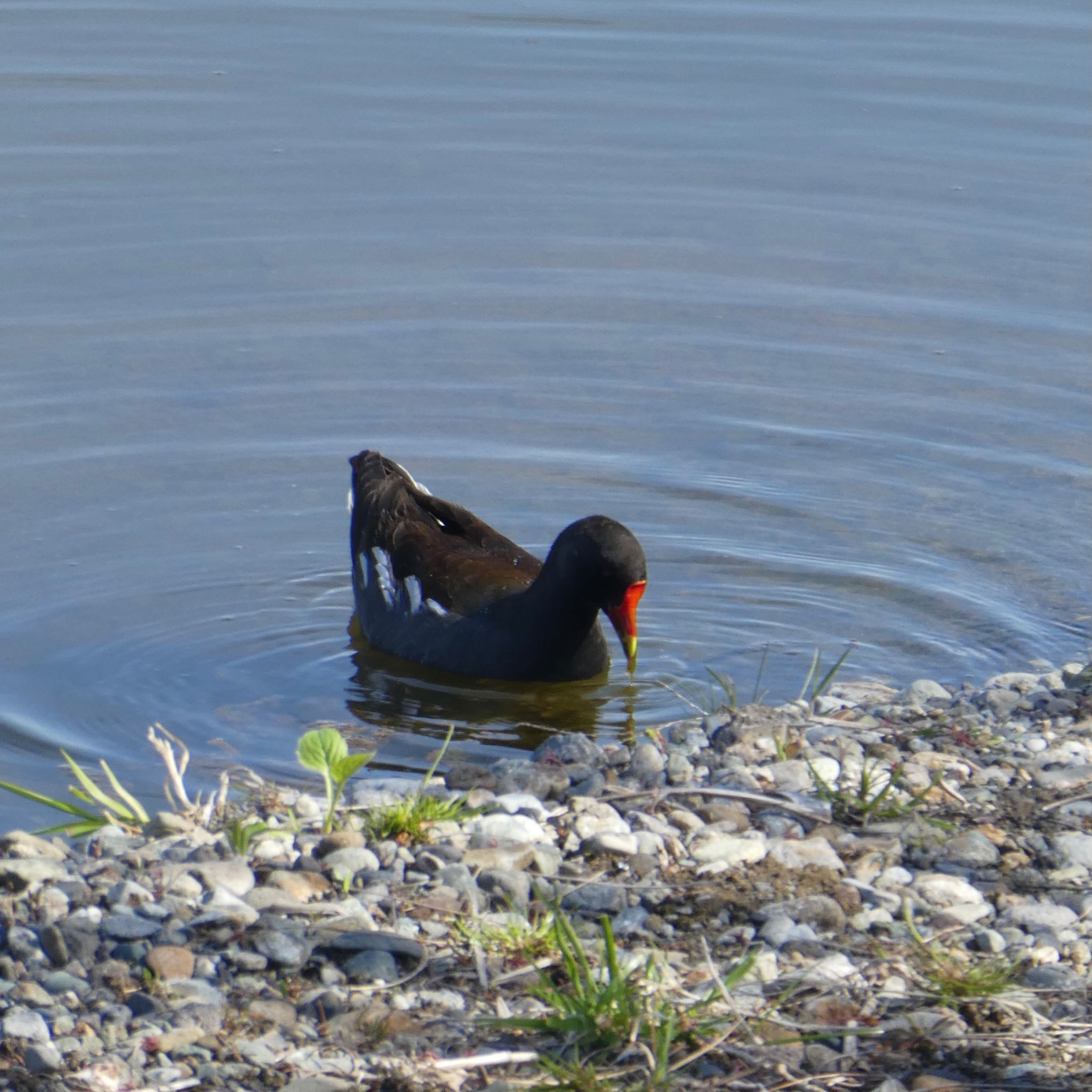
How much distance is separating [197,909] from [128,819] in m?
0.81

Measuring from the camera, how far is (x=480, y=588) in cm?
823

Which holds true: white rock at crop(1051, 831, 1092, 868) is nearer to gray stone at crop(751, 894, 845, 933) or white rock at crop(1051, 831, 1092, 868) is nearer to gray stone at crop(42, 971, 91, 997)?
gray stone at crop(751, 894, 845, 933)

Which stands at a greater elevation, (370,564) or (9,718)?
(370,564)

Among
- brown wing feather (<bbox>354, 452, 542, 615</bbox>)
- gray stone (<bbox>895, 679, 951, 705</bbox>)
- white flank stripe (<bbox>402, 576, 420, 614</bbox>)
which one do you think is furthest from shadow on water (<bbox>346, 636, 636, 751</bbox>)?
gray stone (<bbox>895, 679, 951, 705</bbox>)

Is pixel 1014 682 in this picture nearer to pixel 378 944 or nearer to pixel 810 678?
pixel 810 678

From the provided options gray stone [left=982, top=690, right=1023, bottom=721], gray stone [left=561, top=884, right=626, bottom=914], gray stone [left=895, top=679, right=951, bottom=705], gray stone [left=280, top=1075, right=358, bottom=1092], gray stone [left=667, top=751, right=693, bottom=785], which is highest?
gray stone [left=982, top=690, right=1023, bottom=721]

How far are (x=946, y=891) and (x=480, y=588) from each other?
4.06 m

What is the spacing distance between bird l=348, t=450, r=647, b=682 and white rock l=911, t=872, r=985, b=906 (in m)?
3.13

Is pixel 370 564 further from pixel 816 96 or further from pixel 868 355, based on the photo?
pixel 816 96

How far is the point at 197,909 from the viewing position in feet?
14.0

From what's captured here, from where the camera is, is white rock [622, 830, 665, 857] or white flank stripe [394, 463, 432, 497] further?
white flank stripe [394, 463, 432, 497]

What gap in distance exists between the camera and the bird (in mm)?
7676

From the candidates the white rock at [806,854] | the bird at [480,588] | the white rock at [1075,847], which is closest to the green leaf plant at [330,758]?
the white rock at [806,854]

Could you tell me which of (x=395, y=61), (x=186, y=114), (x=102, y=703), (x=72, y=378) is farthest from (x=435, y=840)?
(x=395, y=61)
